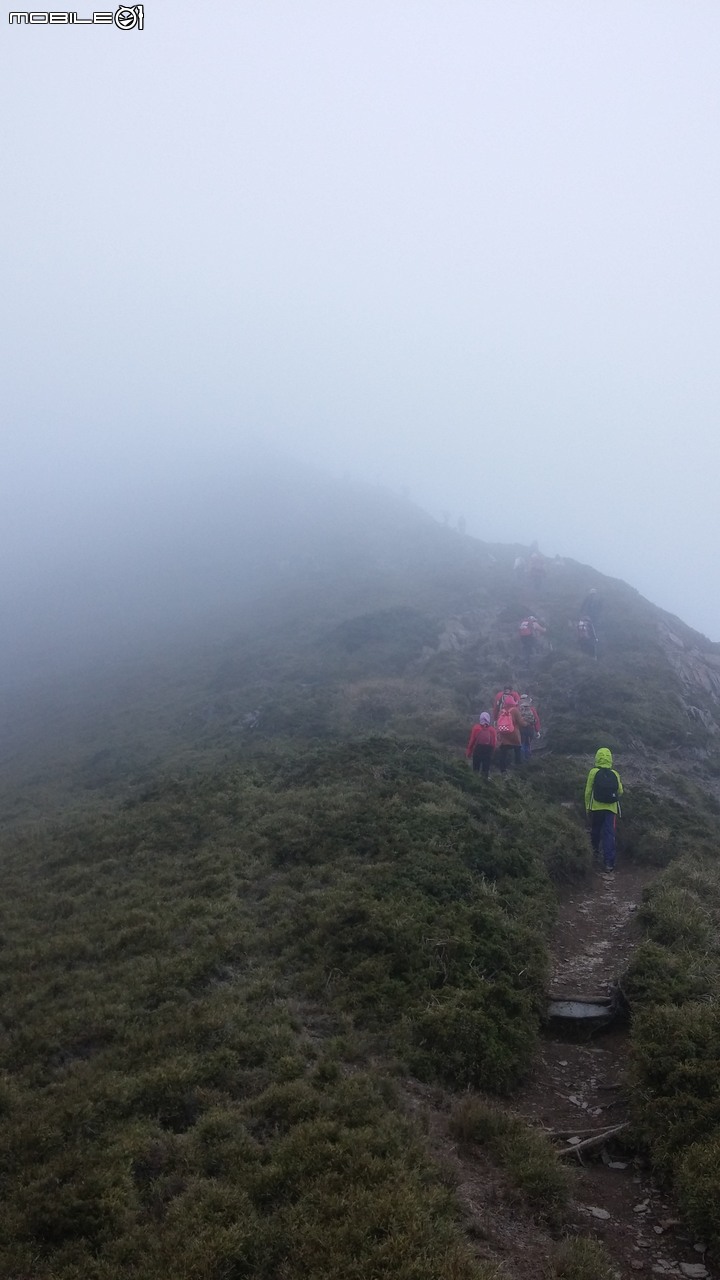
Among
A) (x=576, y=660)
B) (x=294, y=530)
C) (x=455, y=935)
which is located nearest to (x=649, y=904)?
(x=455, y=935)

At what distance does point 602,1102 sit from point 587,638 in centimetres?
2916

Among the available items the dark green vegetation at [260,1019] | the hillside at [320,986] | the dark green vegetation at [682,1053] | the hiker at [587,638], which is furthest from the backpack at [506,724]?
the hiker at [587,638]

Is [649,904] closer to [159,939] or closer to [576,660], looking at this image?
[159,939]

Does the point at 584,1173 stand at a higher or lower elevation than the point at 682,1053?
lower

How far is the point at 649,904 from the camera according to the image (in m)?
12.2

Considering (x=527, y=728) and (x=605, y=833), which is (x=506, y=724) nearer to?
(x=527, y=728)

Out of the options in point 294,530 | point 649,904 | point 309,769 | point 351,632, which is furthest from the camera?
point 294,530

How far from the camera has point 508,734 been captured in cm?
2147

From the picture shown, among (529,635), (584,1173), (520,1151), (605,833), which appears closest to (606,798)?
(605,833)

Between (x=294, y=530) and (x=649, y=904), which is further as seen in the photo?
(x=294, y=530)

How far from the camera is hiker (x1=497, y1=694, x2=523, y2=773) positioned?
845 inches

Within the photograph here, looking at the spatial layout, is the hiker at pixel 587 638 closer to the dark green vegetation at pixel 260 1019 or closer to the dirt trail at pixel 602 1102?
the dark green vegetation at pixel 260 1019

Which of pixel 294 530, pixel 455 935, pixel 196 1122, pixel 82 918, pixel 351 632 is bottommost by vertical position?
pixel 82 918

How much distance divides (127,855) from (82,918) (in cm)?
298
